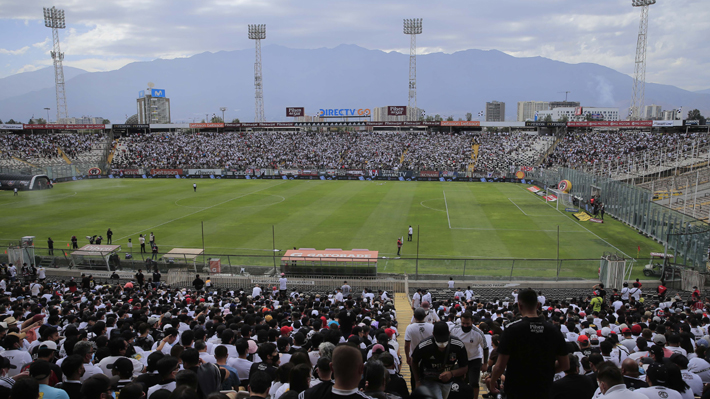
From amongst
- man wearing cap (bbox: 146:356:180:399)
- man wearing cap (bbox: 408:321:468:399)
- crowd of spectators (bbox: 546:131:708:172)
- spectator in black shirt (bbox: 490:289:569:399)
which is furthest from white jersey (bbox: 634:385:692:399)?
crowd of spectators (bbox: 546:131:708:172)

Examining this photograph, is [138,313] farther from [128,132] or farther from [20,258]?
Answer: [128,132]

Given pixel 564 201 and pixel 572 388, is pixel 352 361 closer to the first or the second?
pixel 572 388

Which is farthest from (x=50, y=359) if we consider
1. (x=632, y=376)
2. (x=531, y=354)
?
(x=632, y=376)

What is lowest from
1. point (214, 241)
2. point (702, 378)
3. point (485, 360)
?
point (214, 241)

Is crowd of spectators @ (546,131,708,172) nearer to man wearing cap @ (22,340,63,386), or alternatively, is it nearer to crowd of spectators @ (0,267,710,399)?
crowd of spectators @ (0,267,710,399)

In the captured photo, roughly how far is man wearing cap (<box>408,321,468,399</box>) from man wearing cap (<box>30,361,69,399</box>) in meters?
4.48

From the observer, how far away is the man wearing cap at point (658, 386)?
19.6 feet

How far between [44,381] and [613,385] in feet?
23.6

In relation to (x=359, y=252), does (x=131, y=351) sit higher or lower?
higher

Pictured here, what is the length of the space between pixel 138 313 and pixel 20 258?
1976 cm

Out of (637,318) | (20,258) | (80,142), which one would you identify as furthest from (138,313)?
(80,142)

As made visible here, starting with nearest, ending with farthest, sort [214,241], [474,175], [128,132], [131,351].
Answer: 1. [131,351]
2. [214,241]
3. [474,175]
4. [128,132]

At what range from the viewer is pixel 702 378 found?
7691 millimetres

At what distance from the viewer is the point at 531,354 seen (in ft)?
17.0
